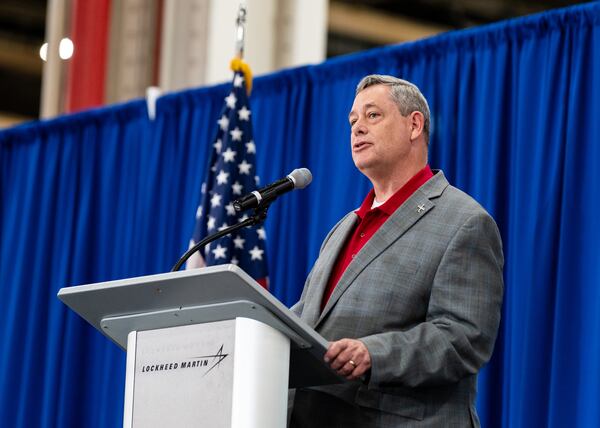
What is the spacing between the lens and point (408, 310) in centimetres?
330

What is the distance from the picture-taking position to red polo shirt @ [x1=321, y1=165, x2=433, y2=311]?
3.56 m

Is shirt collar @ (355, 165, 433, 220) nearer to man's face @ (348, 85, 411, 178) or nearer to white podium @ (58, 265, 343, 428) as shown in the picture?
man's face @ (348, 85, 411, 178)

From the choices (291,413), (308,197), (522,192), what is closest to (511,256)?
(522,192)

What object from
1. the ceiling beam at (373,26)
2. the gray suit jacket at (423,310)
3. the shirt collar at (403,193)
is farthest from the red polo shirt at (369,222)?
the ceiling beam at (373,26)

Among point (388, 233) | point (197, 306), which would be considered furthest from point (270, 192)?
point (197, 306)

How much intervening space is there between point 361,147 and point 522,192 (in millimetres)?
1923

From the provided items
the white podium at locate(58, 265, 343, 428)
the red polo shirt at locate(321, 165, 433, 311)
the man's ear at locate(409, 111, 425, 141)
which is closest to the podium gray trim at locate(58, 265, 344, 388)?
the white podium at locate(58, 265, 343, 428)

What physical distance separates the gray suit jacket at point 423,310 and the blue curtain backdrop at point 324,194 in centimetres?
183

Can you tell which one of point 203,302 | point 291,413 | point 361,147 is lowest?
point 291,413

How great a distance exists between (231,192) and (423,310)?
2897 mm

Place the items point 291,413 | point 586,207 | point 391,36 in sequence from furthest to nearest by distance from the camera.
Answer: point 391,36 < point 586,207 < point 291,413

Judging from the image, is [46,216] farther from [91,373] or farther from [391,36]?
[391,36]

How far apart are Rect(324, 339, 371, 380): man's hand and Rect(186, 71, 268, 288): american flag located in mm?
2918

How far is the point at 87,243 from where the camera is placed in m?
7.62
